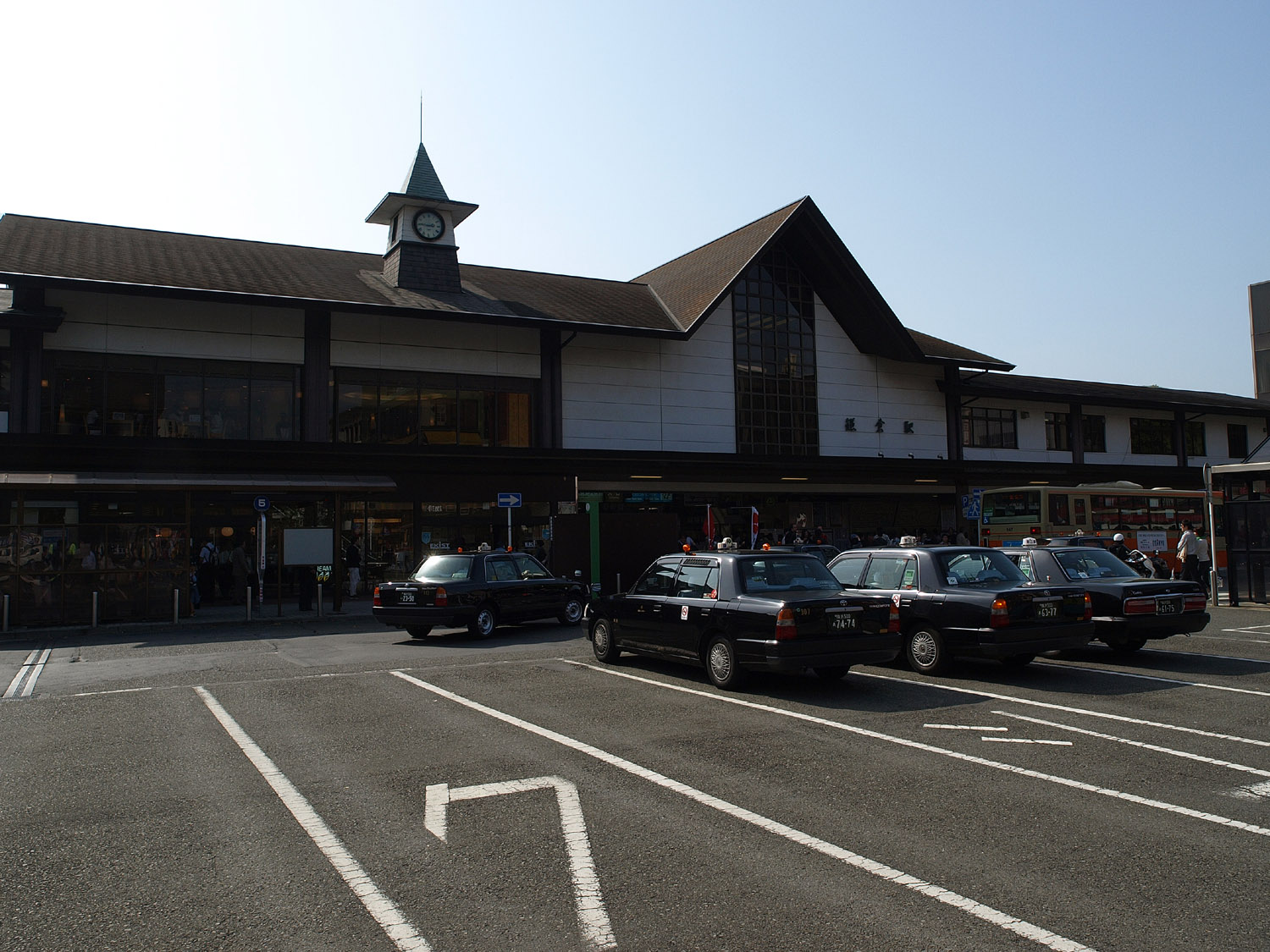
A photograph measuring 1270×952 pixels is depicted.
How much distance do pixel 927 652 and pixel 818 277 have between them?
84.9 ft

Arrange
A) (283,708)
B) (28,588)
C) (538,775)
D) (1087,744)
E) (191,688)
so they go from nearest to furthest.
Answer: (538,775) < (1087,744) < (283,708) < (191,688) < (28,588)

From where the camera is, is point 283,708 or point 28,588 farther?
point 28,588

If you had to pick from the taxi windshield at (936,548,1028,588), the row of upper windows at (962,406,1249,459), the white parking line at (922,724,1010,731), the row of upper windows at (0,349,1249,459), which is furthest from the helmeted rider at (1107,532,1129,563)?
the white parking line at (922,724,1010,731)

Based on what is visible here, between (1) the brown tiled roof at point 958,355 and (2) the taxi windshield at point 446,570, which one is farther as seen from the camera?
(1) the brown tiled roof at point 958,355

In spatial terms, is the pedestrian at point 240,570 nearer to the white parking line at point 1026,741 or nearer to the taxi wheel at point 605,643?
the taxi wheel at point 605,643

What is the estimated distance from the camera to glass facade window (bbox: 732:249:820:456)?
113 feet

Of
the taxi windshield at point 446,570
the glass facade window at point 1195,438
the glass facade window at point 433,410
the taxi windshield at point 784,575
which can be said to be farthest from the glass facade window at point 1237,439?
the taxi windshield at point 784,575

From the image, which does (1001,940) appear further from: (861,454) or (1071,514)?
(861,454)

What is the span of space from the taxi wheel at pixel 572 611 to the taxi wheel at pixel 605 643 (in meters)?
5.49

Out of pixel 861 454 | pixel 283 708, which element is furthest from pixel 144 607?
pixel 861 454

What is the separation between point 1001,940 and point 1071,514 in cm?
2760

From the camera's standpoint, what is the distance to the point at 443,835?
19.1 feet

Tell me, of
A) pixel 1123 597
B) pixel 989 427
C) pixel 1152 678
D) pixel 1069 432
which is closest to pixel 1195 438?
pixel 1069 432

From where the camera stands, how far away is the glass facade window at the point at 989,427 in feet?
129
